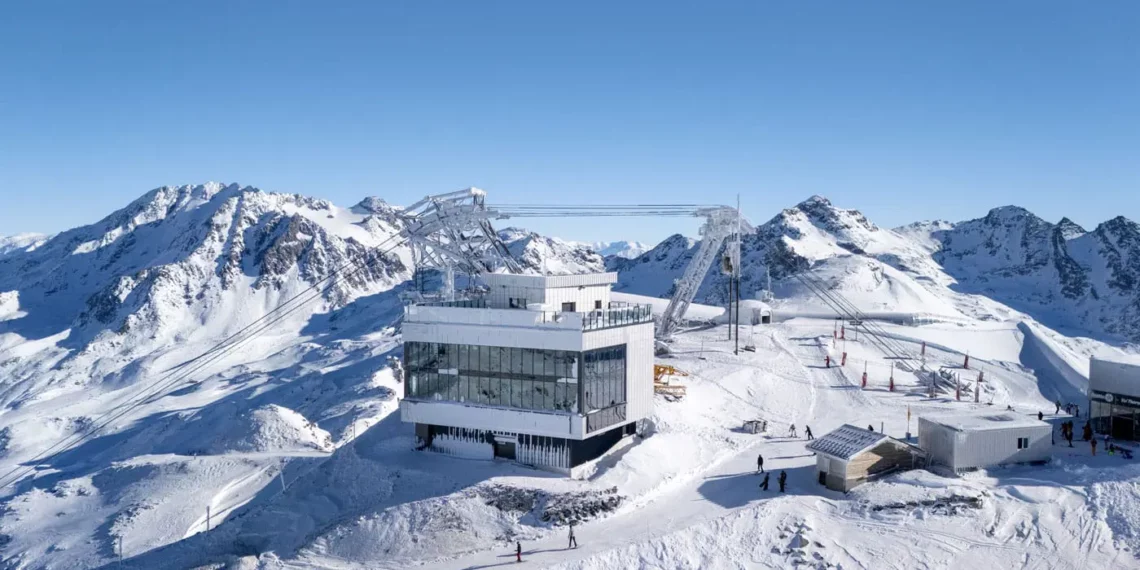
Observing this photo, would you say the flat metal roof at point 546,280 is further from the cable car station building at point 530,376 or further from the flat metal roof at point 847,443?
the flat metal roof at point 847,443

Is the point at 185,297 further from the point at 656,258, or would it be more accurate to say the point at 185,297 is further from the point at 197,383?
the point at 656,258

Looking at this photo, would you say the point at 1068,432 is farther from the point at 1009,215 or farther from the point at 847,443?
the point at 1009,215

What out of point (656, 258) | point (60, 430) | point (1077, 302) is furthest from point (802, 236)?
point (60, 430)

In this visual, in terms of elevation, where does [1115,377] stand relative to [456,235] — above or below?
below

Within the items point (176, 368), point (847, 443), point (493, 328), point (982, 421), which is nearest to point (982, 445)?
point (982, 421)

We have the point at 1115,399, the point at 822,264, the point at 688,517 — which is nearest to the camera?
the point at 688,517

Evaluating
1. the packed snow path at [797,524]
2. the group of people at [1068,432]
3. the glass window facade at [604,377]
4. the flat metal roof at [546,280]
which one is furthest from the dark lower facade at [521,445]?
the group of people at [1068,432]

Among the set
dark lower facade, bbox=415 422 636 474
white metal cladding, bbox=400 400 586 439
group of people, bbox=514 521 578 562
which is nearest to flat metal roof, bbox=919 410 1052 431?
dark lower facade, bbox=415 422 636 474
